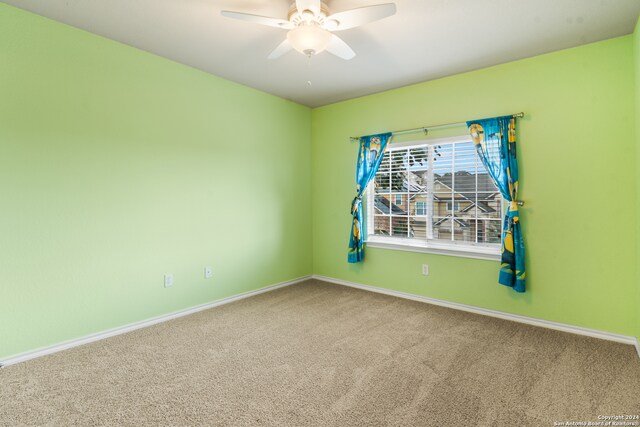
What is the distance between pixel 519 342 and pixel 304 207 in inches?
122

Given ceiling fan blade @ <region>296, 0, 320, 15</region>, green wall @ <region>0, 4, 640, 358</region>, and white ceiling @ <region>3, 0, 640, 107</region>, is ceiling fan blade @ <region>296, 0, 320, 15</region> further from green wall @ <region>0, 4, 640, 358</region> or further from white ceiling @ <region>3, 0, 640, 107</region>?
green wall @ <region>0, 4, 640, 358</region>

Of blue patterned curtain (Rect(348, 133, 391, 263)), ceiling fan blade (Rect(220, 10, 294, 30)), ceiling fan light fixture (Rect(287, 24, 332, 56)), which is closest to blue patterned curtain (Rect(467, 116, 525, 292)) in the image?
blue patterned curtain (Rect(348, 133, 391, 263))

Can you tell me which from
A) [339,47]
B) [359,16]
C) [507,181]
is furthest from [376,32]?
[507,181]

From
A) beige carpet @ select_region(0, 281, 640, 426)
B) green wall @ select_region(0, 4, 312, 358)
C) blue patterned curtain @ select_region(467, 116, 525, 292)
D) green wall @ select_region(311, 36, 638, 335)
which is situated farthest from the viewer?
blue patterned curtain @ select_region(467, 116, 525, 292)

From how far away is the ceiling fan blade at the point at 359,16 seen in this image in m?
1.92

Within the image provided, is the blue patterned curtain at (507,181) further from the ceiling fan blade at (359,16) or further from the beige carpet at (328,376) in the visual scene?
the ceiling fan blade at (359,16)

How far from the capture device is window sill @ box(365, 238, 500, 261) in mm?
3455

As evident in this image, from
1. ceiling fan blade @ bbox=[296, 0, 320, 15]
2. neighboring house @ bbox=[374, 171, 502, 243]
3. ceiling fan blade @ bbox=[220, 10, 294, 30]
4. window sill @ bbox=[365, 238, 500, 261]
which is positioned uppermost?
ceiling fan blade @ bbox=[296, 0, 320, 15]

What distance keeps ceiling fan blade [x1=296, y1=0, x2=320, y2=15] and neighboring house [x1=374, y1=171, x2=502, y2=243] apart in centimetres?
240

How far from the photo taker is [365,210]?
444 centimetres

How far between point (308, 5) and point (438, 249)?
285 cm

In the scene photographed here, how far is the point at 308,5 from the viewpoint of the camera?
2047 millimetres

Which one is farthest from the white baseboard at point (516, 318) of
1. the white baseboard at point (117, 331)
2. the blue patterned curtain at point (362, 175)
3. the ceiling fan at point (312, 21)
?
Result: the ceiling fan at point (312, 21)

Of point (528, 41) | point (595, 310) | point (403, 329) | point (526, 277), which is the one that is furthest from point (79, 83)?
point (595, 310)
